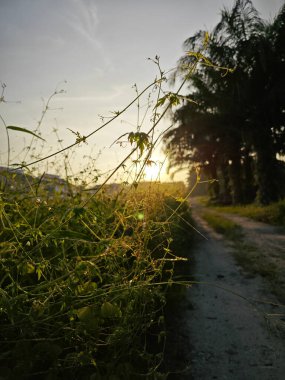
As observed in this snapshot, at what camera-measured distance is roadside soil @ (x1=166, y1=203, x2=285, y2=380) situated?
8.32 feet

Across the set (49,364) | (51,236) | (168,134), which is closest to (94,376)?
(49,364)

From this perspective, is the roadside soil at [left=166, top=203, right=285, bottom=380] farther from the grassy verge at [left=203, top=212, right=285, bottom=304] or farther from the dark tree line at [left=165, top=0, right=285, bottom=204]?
the dark tree line at [left=165, top=0, right=285, bottom=204]

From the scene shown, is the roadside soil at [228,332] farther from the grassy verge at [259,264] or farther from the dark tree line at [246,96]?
the dark tree line at [246,96]

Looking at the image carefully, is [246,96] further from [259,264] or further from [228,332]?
[228,332]

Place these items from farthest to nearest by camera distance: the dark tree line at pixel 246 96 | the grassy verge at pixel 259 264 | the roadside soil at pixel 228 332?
the dark tree line at pixel 246 96
the grassy verge at pixel 259 264
the roadside soil at pixel 228 332

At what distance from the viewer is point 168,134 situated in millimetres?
20500

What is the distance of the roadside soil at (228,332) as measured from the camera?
8.32 feet

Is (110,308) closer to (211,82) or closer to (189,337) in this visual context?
(189,337)

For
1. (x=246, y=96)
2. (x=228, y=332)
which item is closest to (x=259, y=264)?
(x=228, y=332)

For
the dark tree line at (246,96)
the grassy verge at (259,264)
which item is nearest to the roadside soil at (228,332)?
the grassy verge at (259,264)

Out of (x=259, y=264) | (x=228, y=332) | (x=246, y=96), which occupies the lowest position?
(x=228, y=332)

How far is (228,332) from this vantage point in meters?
3.22

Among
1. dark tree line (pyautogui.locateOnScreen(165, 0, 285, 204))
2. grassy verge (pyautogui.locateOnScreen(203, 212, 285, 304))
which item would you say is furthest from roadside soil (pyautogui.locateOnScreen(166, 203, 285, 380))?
dark tree line (pyautogui.locateOnScreen(165, 0, 285, 204))

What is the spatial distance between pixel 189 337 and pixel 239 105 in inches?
566
